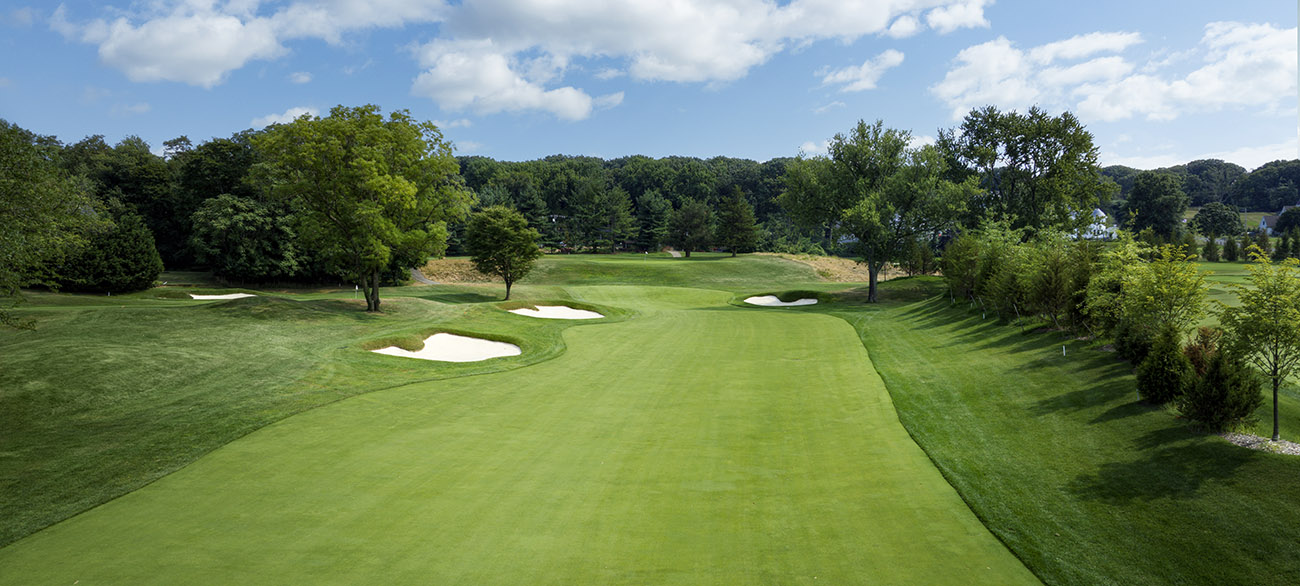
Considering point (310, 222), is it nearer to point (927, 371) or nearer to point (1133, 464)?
point (927, 371)

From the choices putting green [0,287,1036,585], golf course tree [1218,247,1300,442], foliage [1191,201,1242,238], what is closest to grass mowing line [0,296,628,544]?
putting green [0,287,1036,585]

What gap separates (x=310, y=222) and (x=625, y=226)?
64455mm

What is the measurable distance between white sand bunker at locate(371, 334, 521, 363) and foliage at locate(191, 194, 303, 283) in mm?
30931

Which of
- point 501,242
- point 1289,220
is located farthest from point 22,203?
point 1289,220

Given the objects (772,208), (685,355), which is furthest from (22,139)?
(772,208)

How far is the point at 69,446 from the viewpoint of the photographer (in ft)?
38.2

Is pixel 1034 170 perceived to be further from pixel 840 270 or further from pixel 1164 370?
pixel 1164 370

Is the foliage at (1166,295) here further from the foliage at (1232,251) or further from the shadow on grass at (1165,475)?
the foliage at (1232,251)

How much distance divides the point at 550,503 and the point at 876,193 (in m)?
38.3

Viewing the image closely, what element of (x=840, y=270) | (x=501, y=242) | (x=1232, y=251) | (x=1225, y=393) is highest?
(x=501, y=242)

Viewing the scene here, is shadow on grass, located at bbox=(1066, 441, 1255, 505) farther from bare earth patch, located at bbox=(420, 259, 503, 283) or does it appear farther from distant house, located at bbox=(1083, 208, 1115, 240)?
bare earth patch, located at bbox=(420, 259, 503, 283)

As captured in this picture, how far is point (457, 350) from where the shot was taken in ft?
79.3

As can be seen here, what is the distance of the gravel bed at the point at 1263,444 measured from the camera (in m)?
8.77

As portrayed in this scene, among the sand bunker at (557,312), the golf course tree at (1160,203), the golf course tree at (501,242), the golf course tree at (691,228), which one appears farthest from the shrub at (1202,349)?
the golf course tree at (1160,203)
